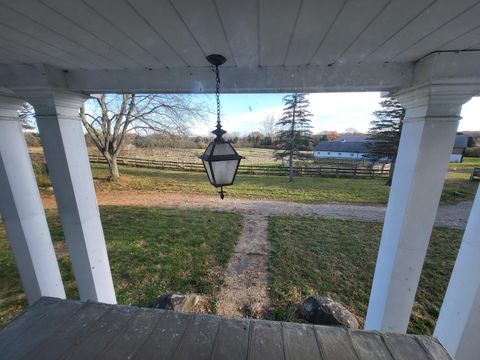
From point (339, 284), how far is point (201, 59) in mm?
4454

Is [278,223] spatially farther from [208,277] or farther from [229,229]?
[208,277]

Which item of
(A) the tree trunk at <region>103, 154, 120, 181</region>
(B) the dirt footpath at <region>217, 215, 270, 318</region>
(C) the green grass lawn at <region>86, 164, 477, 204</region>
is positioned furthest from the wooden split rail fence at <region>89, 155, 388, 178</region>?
(B) the dirt footpath at <region>217, 215, 270, 318</region>

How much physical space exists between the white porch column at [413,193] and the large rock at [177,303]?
8.11ft

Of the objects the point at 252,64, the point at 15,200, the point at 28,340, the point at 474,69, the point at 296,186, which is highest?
the point at 252,64

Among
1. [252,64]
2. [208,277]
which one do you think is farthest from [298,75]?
[208,277]

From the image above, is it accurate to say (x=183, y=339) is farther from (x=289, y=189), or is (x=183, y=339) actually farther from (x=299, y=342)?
(x=289, y=189)

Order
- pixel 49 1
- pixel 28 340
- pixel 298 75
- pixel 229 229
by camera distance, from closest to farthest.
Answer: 1. pixel 49 1
2. pixel 28 340
3. pixel 298 75
4. pixel 229 229

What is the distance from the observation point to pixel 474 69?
1404mm

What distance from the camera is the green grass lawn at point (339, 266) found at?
348 centimetres

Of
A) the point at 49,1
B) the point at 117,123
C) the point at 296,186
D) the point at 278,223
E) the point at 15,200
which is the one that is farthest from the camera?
the point at 296,186

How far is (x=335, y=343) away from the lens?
1.35 m

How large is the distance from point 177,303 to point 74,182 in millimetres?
2280

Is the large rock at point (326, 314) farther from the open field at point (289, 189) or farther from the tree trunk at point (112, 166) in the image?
the tree trunk at point (112, 166)

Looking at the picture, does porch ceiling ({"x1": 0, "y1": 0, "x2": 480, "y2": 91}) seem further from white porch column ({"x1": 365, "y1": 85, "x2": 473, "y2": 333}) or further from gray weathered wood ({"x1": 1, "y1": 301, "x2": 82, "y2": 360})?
gray weathered wood ({"x1": 1, "y1": 301, "x2": 82, "y2": 360})
